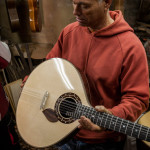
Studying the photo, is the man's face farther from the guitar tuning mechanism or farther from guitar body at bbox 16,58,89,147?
the guitar tuning mechanism

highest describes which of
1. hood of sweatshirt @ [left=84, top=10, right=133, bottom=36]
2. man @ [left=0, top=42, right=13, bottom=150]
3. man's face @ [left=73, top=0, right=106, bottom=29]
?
man's face @ [left=73, top=0, right=106, bottom=29]

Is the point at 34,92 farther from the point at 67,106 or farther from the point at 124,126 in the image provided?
the point at 124,126

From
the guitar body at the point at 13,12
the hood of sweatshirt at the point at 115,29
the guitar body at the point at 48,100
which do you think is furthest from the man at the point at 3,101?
the guitar body at the point at 13,12

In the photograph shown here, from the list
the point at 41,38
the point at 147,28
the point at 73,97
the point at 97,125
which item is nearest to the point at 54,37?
the point at 41,38

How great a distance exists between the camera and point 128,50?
113cm

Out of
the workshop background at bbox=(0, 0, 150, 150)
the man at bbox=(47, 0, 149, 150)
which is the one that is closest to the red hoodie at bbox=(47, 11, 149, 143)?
the man at bbox=(47, 0, 149, 150)

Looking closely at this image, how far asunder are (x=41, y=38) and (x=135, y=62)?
2530 mm

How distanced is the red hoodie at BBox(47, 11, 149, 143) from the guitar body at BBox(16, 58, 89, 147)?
110 mm

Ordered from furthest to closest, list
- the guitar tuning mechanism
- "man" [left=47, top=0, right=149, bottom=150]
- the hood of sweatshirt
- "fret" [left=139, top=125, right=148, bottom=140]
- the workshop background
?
1. the workshop background
2. the guitar tuning mechanism
3. the hood of sweatshirt
4. "man" [left=47, top=0, right=149, bottom=150]
5. "fret" [left=139, top=125, right=148, bottom=140]

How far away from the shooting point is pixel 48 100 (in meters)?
1.32

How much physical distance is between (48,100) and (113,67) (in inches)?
21.7

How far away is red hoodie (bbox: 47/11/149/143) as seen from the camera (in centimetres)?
110

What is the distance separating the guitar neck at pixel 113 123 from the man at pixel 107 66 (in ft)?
0.14

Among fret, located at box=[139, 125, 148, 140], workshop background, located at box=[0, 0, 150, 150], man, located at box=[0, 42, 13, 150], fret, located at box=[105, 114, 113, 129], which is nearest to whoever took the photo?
fret, located at box=[139, 125, 148, 140]
